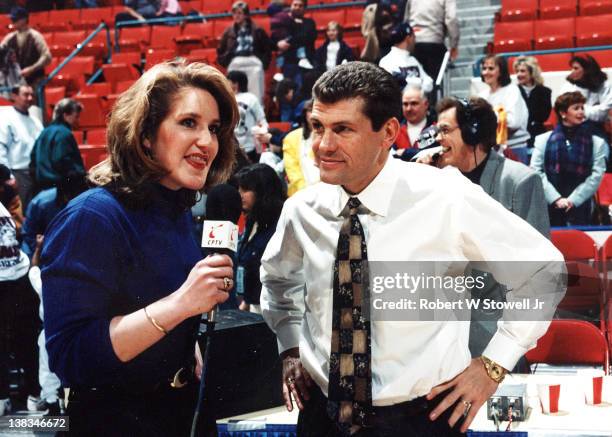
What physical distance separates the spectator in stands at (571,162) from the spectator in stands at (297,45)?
324cm

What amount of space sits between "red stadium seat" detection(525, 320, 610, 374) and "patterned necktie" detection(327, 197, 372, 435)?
225 centimetres

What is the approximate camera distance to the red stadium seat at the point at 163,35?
11828 mm

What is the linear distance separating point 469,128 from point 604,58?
507cm

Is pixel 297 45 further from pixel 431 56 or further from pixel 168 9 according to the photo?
pixel 168 9

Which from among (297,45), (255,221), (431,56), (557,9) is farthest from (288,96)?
(255,221)

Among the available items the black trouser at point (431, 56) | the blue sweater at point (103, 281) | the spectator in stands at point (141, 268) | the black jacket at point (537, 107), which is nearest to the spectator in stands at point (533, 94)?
the black jacket at point (537, 107)

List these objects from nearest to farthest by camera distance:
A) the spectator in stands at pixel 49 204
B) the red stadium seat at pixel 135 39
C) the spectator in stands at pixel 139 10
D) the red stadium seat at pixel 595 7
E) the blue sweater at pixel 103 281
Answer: the blue sweater at pixel 103 281
the spectator in stands at pixel 49 204
the red stadium seat at pixel 595 7
the red stadium seat at pixel 135 39
the spectator in stands at pixel 139 10

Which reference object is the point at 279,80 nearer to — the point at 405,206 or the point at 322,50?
the point at 322,50

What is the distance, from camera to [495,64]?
6938 mm

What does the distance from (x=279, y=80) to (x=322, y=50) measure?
559mm

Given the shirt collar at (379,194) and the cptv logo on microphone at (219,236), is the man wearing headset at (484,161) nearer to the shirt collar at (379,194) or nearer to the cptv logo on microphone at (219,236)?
the shirt collar at (379,194)

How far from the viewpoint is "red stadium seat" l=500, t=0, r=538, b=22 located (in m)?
10.1

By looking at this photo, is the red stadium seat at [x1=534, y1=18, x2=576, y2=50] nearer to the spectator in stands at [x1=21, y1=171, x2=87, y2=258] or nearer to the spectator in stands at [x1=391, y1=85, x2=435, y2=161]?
the spectator in stands at [x1=391, y1=85, x2=435, y2=161]

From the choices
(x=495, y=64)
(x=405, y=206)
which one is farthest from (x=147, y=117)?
(x=495, y=64)
